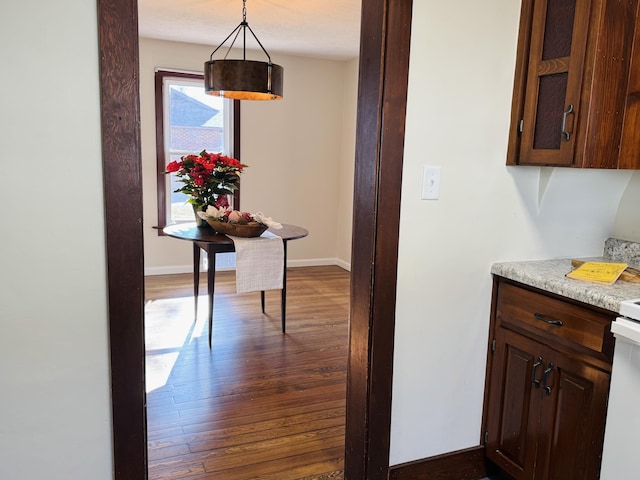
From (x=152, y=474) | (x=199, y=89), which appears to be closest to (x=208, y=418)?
(x=152, y=474)

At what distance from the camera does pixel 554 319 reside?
5.68 feet

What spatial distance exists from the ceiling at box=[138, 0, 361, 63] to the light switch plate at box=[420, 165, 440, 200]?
2139mm

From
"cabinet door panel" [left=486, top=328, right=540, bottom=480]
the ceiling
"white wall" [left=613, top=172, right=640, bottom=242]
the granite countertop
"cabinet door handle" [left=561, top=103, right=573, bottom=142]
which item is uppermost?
the ceiling

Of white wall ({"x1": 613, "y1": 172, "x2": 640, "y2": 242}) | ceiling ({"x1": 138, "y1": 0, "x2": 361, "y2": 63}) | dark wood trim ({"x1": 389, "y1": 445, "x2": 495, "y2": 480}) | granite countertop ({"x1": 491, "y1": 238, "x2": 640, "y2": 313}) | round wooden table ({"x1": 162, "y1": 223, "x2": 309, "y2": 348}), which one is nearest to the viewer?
granite countertop ({"x1": 491, "y1": 238, "x2": 640, "y2": 313})

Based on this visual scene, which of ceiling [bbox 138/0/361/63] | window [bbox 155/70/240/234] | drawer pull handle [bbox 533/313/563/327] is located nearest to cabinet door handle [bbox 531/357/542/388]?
drawer pull handle [bbox 533/313/563/327]

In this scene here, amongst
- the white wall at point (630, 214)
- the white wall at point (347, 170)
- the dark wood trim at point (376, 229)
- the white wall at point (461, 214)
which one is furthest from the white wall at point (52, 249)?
the white wall at point (347, 170)

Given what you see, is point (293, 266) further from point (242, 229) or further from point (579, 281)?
point (579, 281)

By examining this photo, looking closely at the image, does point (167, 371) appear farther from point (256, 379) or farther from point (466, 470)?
point (466, 470)

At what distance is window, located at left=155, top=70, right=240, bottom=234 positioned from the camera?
5.05 metres

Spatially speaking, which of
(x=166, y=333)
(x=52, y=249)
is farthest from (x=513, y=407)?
(x=166, y=333)

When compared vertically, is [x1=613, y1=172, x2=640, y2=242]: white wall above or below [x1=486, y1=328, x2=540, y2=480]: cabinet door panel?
above

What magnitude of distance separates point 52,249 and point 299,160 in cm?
443

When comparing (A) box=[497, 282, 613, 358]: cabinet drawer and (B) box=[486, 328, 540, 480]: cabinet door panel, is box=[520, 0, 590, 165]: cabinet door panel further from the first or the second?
(B) box=[486, 328, 540, 480]: cabinet door panel

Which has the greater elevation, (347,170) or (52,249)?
(347,170)
